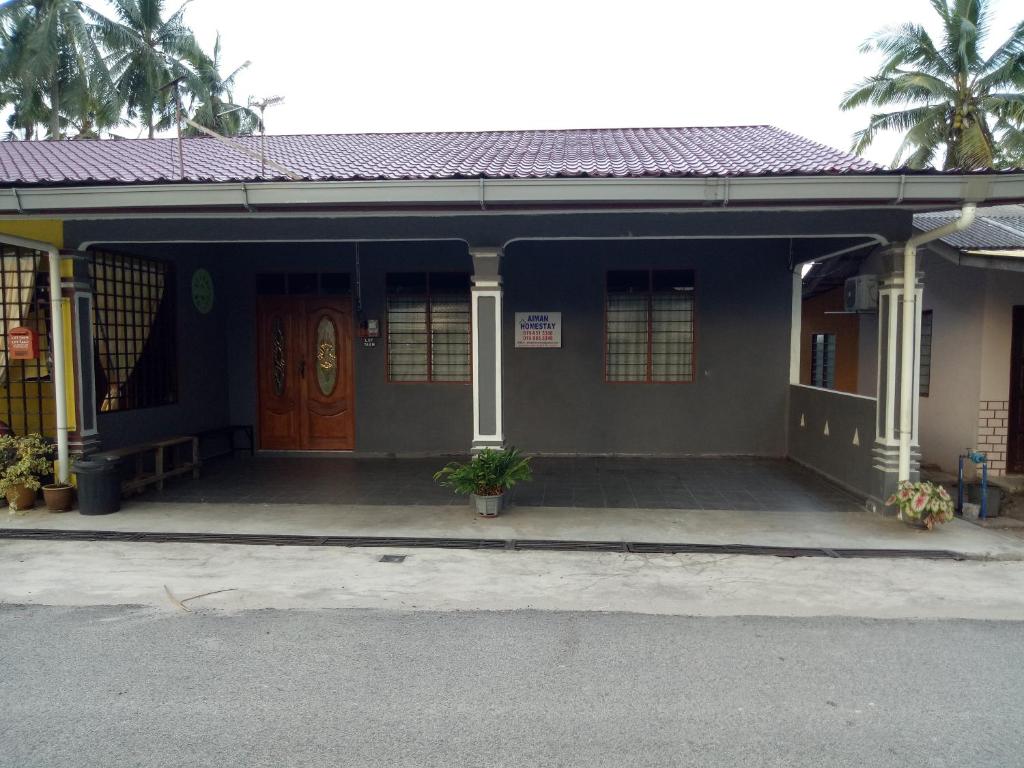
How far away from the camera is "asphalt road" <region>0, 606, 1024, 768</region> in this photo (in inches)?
Result: 127

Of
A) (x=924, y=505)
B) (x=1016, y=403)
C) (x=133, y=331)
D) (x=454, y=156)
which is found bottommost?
(x=924, y=505)

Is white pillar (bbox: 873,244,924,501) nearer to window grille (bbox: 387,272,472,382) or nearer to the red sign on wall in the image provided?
window grille (bbox: 387,272,472,382)

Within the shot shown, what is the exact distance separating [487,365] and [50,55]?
81.3 feet

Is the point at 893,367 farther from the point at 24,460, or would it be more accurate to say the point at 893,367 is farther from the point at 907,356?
the point at 24,460

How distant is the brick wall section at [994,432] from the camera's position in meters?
8.95

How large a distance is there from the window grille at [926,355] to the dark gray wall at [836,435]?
1.78 m

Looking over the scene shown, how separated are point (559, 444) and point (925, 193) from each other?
5697 millimetres

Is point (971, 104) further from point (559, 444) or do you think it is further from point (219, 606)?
point (219, 606)

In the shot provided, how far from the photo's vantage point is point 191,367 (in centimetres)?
1002

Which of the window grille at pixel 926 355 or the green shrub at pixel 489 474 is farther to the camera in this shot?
the window grille at pixel 926 355

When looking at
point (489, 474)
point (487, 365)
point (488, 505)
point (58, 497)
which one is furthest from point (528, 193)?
point (58, 497)

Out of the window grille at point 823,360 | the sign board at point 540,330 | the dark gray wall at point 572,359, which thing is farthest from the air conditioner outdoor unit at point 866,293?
the window grille at point 823,360

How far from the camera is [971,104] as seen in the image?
1803cm

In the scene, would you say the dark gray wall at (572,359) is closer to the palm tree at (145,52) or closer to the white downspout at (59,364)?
the white downspout at (59,364)
